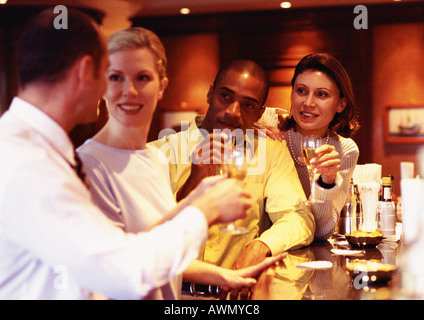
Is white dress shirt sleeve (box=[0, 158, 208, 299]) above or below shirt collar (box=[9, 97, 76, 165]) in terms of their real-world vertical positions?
below

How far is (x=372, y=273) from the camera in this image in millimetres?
1615

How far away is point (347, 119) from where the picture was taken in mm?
2920

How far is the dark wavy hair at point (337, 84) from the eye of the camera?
2.76 metres

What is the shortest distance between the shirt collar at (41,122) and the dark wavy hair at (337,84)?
1936 millimetres

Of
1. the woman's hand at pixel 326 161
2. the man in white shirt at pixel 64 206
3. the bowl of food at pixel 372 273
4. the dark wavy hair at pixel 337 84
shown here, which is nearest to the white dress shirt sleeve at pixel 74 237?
the man in white shirt at pixel 64 206

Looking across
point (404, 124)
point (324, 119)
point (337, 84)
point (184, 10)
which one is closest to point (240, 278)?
point (324, 119)

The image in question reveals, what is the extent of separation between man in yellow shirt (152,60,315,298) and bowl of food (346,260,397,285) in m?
0.37

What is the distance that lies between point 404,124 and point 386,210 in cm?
361

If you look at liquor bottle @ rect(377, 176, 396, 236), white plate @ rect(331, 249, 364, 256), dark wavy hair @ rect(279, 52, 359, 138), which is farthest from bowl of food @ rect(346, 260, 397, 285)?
dark wavy hair @ rect(279, 52, 359, 138)

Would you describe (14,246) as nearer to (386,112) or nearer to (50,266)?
(50,266)

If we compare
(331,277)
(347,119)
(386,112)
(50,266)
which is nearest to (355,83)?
(386,112)

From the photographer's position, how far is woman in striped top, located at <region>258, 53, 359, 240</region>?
8.58 ft

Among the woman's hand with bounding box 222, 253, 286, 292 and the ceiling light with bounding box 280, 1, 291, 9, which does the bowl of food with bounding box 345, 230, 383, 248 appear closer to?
the woman's hand with bounding box 222, 253, 286, 292

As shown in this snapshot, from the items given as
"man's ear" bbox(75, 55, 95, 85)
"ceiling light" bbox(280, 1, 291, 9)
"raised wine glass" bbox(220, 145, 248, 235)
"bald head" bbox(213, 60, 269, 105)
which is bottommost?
"raised wine glass" bbox(220, 145, 248, 235)
